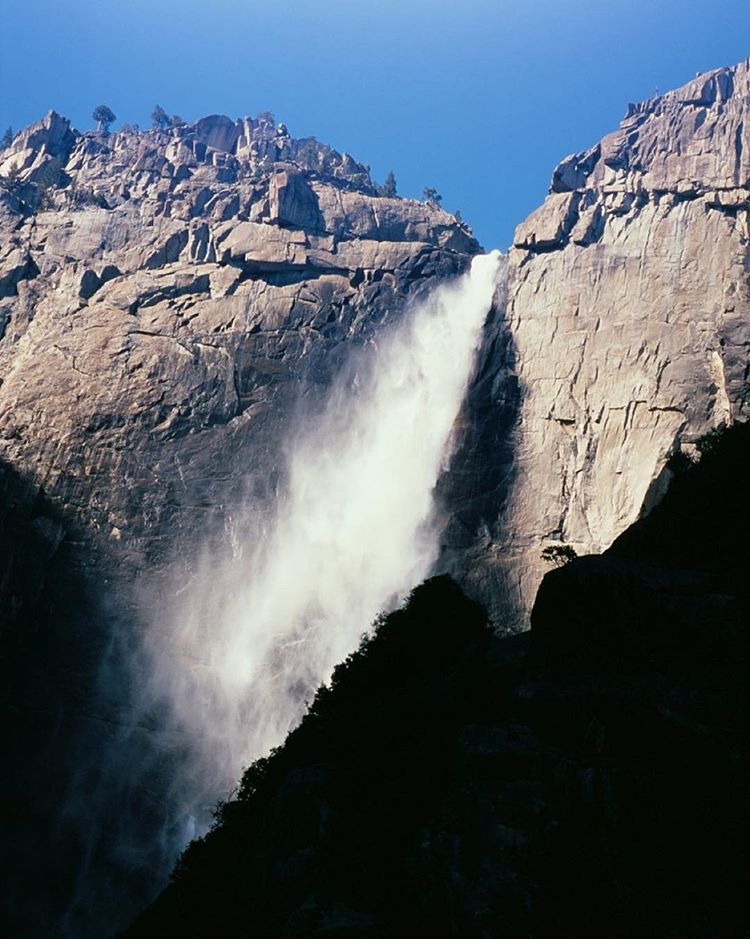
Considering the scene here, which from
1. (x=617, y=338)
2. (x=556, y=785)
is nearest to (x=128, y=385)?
(x=617, y=338)

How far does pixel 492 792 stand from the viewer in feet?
63.6

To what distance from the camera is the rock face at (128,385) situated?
167 feet

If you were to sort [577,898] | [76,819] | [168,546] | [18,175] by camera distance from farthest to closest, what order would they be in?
[18,175] < [168,546] < [76,819] < [577,898]

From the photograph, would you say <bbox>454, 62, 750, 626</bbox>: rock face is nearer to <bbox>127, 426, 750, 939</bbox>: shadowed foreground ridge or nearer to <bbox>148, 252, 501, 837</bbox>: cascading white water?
<bbox>148, 252, 501, 837</bbox>: cascading white water

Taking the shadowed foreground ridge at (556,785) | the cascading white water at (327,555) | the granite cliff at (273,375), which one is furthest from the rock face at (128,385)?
the shadowed foreground ridge at (556,785)

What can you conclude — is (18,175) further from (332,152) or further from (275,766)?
(275,766)

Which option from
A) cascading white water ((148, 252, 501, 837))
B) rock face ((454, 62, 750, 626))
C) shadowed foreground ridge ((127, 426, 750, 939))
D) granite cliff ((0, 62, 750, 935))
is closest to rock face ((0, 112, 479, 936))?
granite cliff ((0, 62, 750, 935))

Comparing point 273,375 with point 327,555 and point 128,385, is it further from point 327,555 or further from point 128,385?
point 327,555

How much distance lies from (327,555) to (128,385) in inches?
562

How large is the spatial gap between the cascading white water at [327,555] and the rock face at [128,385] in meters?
1.92

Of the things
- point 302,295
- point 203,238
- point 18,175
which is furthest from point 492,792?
point 18,175

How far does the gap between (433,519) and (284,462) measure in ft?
30.0

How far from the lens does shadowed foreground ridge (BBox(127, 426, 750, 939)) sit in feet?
56.0

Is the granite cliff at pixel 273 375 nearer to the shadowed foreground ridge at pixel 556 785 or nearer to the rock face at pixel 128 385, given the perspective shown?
the rock face at pixel 128 385
